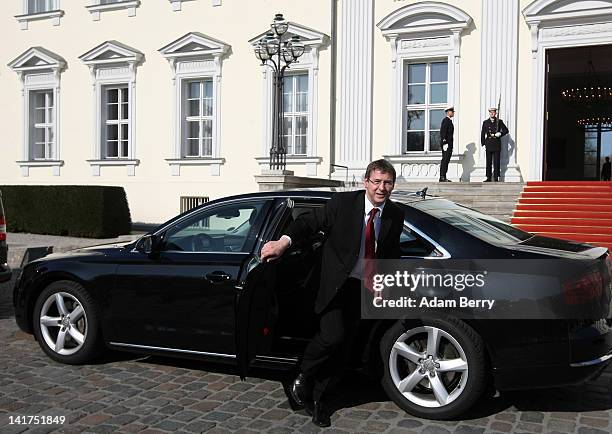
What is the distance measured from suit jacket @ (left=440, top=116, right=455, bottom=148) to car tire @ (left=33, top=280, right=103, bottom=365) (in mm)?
11013

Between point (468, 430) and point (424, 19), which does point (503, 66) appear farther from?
point (468, 430)

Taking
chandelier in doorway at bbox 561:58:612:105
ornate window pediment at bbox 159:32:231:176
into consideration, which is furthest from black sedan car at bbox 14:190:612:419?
chandelier in doorway at bbox 561:58:612:105

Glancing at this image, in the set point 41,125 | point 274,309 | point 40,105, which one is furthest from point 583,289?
point 40,105

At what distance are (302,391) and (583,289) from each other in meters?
1.87

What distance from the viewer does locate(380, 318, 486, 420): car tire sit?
12.6 feet

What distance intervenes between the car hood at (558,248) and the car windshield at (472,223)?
0.09 meters

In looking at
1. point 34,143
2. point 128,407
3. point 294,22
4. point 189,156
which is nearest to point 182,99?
point 189,156

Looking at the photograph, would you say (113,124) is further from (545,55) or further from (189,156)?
(545,55)

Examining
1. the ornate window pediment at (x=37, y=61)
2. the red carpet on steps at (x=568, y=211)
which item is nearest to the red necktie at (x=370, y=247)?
the red carpet on steps at (x=568, y=211)

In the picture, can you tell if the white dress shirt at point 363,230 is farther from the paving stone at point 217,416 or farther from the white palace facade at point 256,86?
the white palace facade at point 256,86

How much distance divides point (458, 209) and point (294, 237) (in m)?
1.50

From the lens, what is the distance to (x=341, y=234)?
153 inches

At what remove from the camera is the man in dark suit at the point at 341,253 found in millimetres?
3859

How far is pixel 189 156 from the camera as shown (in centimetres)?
1812
